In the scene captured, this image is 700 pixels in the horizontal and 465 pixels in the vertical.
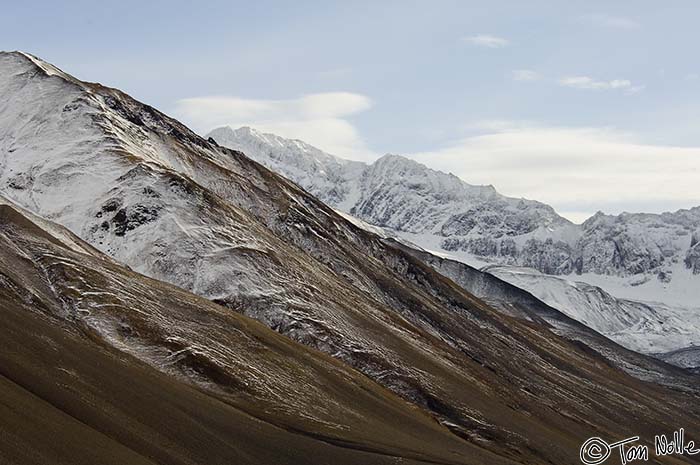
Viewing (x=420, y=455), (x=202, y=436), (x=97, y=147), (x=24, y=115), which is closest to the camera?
(x=202, y=436)

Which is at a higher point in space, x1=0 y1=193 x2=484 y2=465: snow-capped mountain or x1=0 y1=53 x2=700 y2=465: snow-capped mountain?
x1=0 y1=53 x2=700 y2=465: snow-capped mountain

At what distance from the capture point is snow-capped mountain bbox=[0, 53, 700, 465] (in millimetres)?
88500

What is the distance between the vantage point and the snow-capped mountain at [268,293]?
88500mm

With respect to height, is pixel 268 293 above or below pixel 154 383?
above

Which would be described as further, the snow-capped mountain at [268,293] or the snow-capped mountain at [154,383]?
the snow-capped mountain at [268,293]

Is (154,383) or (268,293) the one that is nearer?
(154,383)

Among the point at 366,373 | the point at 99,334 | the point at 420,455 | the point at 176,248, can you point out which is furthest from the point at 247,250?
the point at 420,455

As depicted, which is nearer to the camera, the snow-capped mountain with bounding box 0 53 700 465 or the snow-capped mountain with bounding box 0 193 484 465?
the snow-capped mountain with bounding box 0 193 484 465

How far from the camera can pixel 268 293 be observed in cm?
11781

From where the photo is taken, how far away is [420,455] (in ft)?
263

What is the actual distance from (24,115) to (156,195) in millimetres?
40015

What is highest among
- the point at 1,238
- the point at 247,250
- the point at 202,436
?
the point at 247,250

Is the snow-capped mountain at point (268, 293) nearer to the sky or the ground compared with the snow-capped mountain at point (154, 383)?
nearer to the sky

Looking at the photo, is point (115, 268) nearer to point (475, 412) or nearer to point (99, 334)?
point (99, 334)
